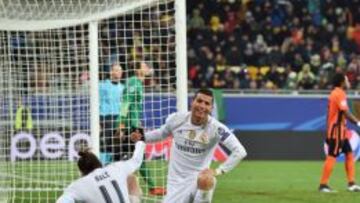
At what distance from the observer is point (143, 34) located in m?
Result: 14.0

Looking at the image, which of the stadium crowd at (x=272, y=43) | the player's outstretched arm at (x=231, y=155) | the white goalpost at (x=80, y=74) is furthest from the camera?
the stadium crowd at (x=272, y=43)

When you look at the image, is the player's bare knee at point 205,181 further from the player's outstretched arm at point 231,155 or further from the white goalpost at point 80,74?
the white goalpost at point 80,74

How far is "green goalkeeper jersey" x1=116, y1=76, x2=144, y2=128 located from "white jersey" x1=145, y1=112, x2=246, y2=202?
3.98 m

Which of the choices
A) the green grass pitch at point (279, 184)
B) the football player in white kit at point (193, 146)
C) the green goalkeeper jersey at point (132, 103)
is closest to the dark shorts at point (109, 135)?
the green goalkeeper jersey at point (132, 103)

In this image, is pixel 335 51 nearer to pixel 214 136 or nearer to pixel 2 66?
pixel 2 66

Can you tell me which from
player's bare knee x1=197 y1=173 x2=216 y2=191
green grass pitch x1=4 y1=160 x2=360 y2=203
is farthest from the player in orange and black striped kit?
player's bare knee x1=197 y1=173 x2=216 y2=191

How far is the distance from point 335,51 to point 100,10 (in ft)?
61.2

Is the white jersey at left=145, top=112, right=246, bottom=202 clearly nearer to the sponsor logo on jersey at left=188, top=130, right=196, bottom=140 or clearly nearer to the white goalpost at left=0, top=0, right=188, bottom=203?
the sponsor logo on jersey at left=188, top=130, right=196, bottom=140

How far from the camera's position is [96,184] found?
26.4 feet

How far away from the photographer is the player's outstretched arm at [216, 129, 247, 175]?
31.5ft

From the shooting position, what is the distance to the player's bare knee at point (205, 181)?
9.27m

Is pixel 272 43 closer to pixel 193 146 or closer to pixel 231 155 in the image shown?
pixel 193 146

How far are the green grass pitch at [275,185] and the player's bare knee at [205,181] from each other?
490 cm

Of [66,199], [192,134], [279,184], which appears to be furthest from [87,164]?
[279,184]
